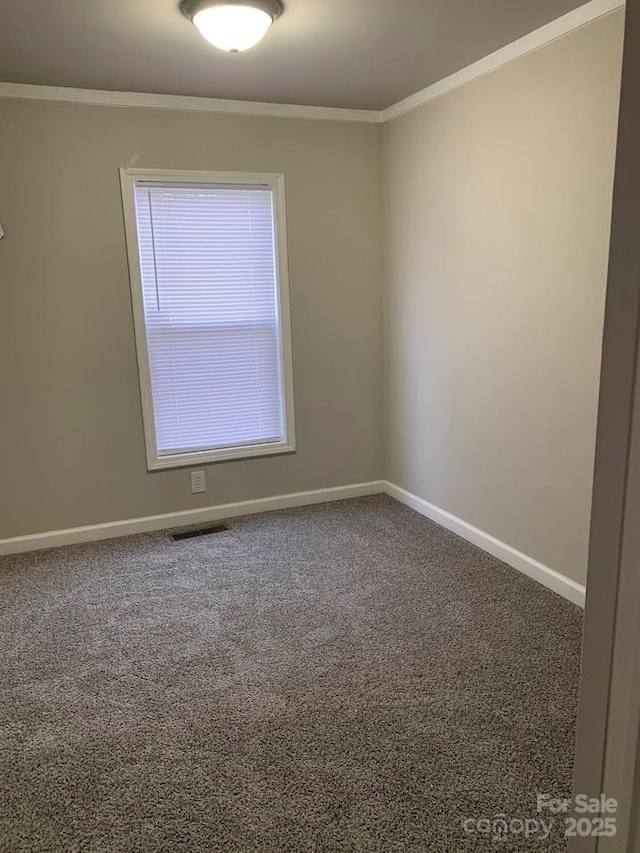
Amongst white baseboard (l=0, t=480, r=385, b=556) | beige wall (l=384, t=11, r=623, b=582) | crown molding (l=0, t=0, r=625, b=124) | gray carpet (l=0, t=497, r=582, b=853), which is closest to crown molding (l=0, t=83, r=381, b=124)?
crown molding (l=0, t=0, r=625, b=124)

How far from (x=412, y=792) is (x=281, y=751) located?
41 cm

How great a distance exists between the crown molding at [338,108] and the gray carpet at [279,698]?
2.33 m

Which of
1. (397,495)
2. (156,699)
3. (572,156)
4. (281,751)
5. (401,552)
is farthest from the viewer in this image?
(397,495)

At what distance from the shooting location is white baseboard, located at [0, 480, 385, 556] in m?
3.40

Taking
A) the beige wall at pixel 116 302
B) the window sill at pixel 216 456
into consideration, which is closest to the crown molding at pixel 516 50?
the beige wall at pixel 116 302

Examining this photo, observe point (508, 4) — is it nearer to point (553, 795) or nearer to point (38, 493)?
point (553, 795)

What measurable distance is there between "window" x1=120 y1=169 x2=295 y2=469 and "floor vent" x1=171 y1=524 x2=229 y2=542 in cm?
40

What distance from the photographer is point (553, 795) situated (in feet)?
5.52

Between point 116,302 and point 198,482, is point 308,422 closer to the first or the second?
point 198,482

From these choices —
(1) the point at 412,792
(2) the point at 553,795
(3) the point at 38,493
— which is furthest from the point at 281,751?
(3) the point at 38,493

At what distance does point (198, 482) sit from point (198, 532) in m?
0.31

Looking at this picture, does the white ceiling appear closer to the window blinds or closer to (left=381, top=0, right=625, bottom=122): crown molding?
(left=381, top=0, right=625, bottom=122): crown molding

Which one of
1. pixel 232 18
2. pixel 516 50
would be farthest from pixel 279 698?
pixel 516 50

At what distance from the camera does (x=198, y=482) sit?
3.71 m
